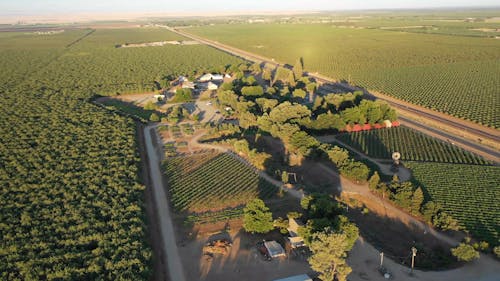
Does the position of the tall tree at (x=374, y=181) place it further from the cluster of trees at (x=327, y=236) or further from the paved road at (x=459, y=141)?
the paved road at (x=459, y=141)

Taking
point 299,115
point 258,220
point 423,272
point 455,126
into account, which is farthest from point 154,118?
point 455,126

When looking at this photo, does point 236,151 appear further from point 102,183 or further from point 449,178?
point 449,178

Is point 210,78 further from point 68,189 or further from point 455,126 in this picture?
point 68,189

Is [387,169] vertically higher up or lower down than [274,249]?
higher up

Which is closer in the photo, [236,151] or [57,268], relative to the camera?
[57,268]

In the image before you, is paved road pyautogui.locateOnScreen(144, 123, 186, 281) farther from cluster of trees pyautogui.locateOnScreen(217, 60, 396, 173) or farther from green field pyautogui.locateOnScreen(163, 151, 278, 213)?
cluster of trees pyautogui.locateOnScreen(217, 60, 396, 173)

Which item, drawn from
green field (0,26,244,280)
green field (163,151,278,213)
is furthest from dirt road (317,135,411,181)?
green field (0,26,244,280)

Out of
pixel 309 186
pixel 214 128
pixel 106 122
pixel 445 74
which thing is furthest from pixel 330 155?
pixel 445 74
